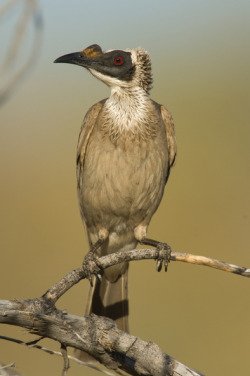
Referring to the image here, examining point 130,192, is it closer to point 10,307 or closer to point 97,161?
point 97,161

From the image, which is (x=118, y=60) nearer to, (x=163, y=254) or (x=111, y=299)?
(x=163, y=254)

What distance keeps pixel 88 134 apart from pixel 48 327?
3090 millimetres

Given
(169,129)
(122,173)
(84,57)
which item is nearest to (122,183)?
(122,173)

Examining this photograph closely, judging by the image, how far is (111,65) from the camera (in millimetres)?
6535

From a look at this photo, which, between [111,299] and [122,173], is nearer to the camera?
[122,173]

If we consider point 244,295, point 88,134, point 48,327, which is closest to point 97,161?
point 88,134

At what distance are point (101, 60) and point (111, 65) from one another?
119 millimetres

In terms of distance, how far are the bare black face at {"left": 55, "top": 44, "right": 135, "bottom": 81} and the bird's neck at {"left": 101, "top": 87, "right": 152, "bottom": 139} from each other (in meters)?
0.19

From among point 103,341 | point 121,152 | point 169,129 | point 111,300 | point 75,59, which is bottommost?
point 111,300

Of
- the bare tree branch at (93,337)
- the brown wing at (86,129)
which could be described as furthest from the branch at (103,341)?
the brown wing at (86,129)

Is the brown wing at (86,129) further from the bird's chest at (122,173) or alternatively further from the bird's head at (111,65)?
the bird's head at (111,65)

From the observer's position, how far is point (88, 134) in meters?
6.80

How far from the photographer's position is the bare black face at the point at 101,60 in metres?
6.48

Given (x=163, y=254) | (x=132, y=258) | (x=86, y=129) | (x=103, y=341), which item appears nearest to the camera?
(x=103, y=341)
